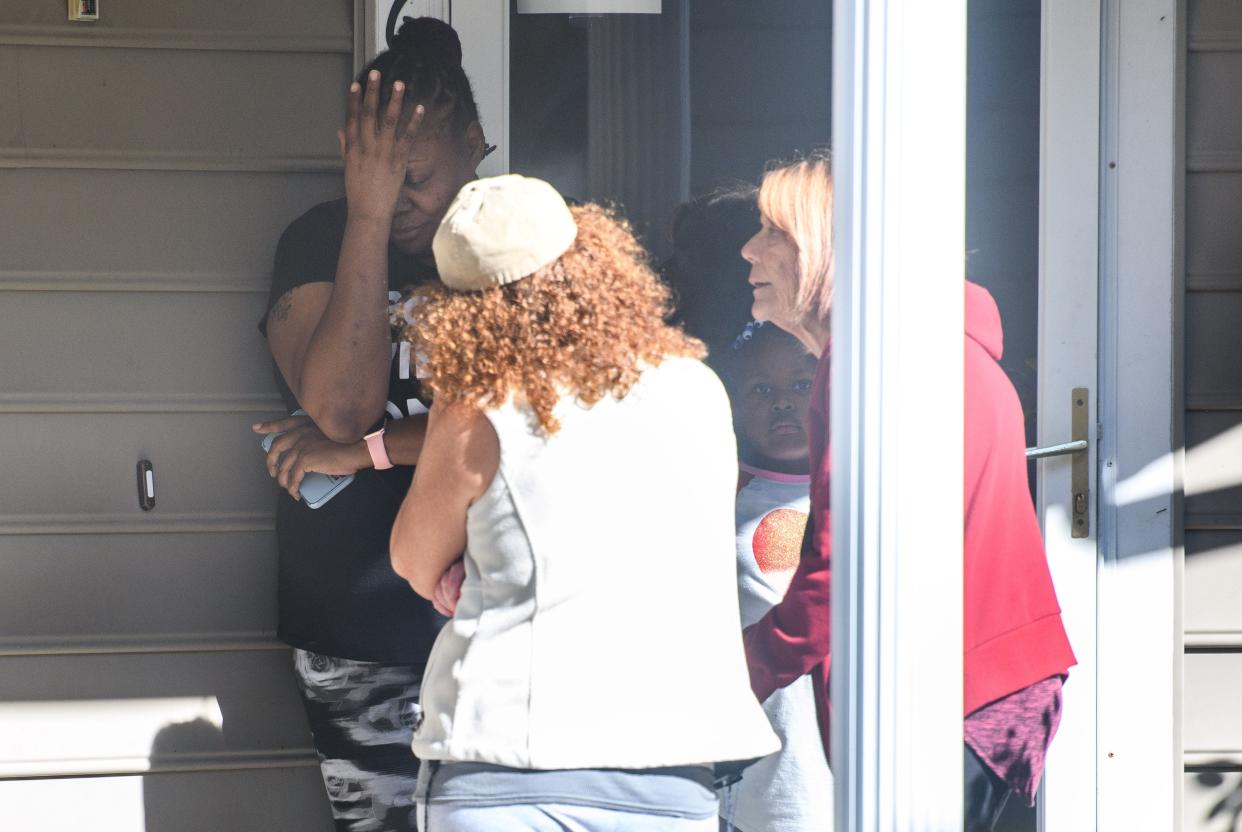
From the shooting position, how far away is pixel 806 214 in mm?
2363

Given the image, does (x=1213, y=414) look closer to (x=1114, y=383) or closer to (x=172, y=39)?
(x=1114, y=383)

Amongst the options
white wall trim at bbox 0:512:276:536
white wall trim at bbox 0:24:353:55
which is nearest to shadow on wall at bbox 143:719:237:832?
white wall trim at bbox 0:512:276:536

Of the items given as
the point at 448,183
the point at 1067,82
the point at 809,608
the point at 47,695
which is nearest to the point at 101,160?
the point at 448,183

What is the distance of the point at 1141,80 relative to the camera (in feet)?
8.32

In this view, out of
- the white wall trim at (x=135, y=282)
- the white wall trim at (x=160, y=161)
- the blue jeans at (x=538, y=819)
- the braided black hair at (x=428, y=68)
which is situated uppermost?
the braided black hair at (x=428, y=68)

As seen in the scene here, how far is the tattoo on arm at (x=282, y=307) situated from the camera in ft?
7.77

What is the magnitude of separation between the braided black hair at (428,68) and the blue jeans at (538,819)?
1333 millimetres

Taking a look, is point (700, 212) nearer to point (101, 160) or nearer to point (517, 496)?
point (517, 496)

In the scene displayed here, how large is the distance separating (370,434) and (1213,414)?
1771 millimetres

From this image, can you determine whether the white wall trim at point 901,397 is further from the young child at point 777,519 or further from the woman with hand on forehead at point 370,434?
the woman with hand on forehead at point 370,434

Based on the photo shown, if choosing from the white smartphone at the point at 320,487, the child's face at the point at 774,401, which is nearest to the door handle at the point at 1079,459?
the child's face at the point at 774,401

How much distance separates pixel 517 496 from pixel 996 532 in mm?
1143

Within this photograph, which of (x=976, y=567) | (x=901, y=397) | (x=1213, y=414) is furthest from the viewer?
(x=1213, y=414)

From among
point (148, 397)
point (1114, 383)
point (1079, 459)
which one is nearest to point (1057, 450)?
point (1079, 459)
